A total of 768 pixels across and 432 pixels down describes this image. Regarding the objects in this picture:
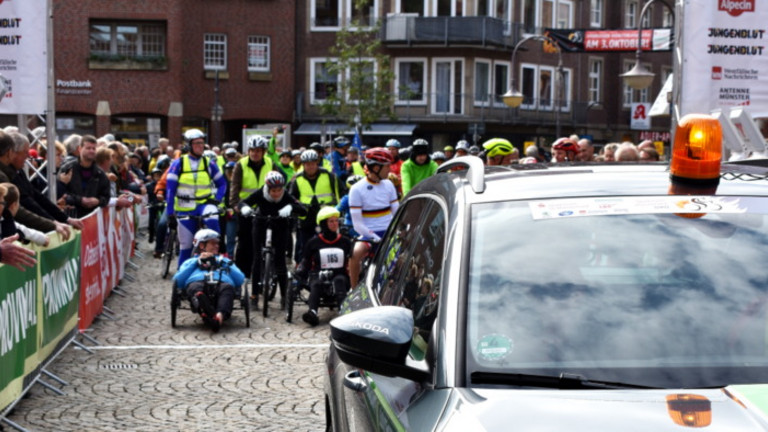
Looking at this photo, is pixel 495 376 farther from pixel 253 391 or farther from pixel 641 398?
pixel 253 391

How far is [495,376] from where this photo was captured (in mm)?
2945

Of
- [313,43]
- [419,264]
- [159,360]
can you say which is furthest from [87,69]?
[419,264]

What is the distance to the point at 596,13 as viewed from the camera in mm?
58906

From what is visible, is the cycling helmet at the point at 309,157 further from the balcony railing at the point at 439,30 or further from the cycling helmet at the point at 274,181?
the balcony railing at the point at 439,30

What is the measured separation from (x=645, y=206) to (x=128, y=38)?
4820cm

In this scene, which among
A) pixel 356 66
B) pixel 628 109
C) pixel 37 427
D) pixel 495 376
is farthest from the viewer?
pixel 628 109

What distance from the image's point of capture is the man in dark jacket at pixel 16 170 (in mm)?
9523

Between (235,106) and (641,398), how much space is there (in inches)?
1943

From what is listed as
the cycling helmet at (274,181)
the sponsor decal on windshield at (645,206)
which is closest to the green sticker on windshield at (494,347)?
the sponsor decal on windshield at (645,206)

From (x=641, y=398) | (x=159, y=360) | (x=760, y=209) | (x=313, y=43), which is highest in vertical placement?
(x=313, y=43)

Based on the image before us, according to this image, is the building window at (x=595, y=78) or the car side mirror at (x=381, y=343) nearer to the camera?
the car side mirror at (x=381, y=343)

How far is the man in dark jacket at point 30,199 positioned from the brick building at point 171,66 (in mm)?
37789

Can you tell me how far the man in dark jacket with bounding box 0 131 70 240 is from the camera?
9523 mm

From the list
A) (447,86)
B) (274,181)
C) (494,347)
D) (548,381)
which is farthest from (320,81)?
(548,381)
